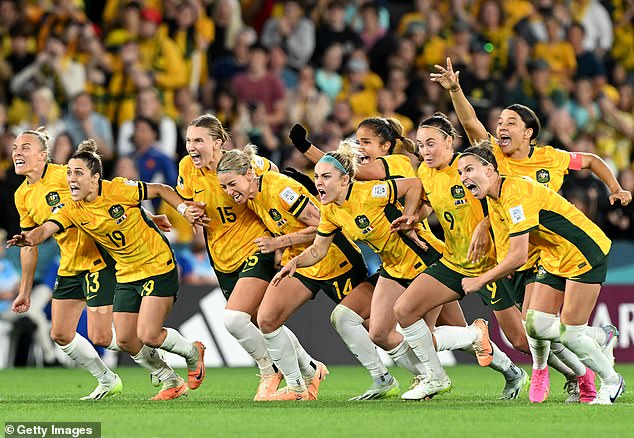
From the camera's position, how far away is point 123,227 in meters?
11.1

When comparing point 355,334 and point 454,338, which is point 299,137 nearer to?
point 355,334

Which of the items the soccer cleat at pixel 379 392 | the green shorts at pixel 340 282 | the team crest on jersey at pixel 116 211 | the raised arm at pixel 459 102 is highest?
the raised arm at pixel 459 102

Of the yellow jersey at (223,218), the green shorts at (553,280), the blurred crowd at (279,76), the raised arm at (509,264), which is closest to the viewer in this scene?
the raised arm at (509,264)

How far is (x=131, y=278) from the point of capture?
11.2m

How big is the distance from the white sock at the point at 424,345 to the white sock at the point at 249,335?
131 centimetres

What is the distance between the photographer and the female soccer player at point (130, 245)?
10914 mm

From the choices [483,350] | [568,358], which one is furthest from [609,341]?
[483,350]

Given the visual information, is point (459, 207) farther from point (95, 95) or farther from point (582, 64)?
point (582, 64)

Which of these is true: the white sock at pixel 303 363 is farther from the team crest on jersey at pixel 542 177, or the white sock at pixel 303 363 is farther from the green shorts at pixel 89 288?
the team crest on jersey at pixel 542 177

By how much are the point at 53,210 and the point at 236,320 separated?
6.08 ft

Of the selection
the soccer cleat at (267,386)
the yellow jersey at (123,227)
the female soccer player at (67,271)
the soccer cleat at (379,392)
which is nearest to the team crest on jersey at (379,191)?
the soccer cleat at (379,392)

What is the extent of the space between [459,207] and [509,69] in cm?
990

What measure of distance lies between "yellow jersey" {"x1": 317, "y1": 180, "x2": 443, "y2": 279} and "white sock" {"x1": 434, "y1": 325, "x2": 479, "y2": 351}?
1.78 ft

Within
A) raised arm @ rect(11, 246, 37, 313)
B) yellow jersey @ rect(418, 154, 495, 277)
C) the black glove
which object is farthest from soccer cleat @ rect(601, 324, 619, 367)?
raised arm @ rect(11, 246, 37, 313)
